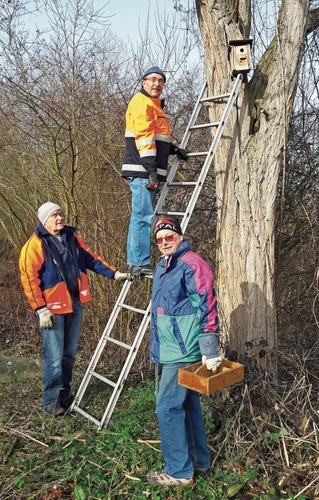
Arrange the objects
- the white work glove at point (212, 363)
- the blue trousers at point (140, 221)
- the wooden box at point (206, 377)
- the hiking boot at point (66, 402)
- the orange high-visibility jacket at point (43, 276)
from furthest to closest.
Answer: the hiking boot at point (66, 402) → the blue trousers at point (140, 221) → the orange high-visibility jacket at point (43, 276) → the white work glove at point (212, 363) → the wooden box at point (206, 377)

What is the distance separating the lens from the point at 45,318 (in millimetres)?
3701

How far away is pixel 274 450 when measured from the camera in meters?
3.22

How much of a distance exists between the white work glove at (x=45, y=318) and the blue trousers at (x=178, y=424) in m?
1.24

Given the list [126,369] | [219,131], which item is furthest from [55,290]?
[219,131]

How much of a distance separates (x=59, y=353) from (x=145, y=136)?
2027mm

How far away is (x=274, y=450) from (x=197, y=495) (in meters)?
0.69

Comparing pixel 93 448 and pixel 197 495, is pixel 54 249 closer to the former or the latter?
pixel 93 448

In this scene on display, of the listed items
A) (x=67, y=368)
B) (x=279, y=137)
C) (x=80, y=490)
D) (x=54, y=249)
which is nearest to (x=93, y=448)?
(x=80, y=490)

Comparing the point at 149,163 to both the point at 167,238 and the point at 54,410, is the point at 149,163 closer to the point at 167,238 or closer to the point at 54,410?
the point at 167,238

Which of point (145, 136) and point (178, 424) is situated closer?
point (178, 424)

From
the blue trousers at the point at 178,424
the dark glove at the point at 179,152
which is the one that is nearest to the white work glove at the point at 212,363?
the blue trousers at the point at 178,424

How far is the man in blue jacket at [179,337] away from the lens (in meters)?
2.75

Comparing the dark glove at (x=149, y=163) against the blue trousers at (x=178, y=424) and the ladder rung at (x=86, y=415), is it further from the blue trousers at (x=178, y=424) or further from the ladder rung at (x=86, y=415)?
the ladder rung at (x=86, y=415)

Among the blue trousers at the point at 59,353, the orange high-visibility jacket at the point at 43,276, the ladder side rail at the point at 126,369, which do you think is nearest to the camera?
the ladder side rail at the point at 126,369
